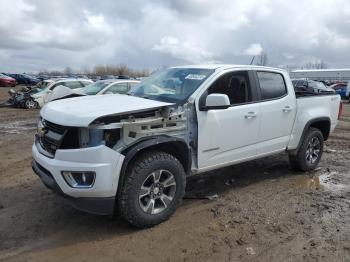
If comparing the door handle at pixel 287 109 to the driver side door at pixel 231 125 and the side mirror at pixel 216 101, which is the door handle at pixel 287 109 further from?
the side mirror at pixel 216 101

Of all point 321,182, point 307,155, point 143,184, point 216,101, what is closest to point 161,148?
point 143,184

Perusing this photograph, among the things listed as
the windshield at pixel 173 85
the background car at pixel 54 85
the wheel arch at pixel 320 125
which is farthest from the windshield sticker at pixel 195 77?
the background car at pixel 54 85

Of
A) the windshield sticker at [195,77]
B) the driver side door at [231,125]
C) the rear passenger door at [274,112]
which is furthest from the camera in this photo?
the rear passenger door at [274,112]

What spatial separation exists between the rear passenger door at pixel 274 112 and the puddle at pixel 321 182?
0.71m

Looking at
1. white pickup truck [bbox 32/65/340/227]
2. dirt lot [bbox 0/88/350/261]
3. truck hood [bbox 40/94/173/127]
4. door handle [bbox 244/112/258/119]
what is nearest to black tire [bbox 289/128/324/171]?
dirt lot [bbox 0/88/350/261]

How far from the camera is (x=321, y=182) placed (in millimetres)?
6832

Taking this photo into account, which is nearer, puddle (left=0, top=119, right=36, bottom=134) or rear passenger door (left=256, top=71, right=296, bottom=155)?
rear passenger door (left=256, top=71, right=296, bottom=155)

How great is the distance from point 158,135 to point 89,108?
84cm

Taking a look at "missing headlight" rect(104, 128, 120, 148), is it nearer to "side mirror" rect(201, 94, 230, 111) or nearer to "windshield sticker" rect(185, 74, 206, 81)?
"side mirror" rect(201, 94, 230, 111)

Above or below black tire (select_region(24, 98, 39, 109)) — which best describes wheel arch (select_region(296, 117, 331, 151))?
above

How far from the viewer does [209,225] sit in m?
4.89

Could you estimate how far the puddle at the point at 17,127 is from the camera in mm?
12664

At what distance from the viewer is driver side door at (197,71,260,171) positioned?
205 inches

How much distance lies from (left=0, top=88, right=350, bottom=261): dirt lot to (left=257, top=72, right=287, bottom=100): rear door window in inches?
57.5
